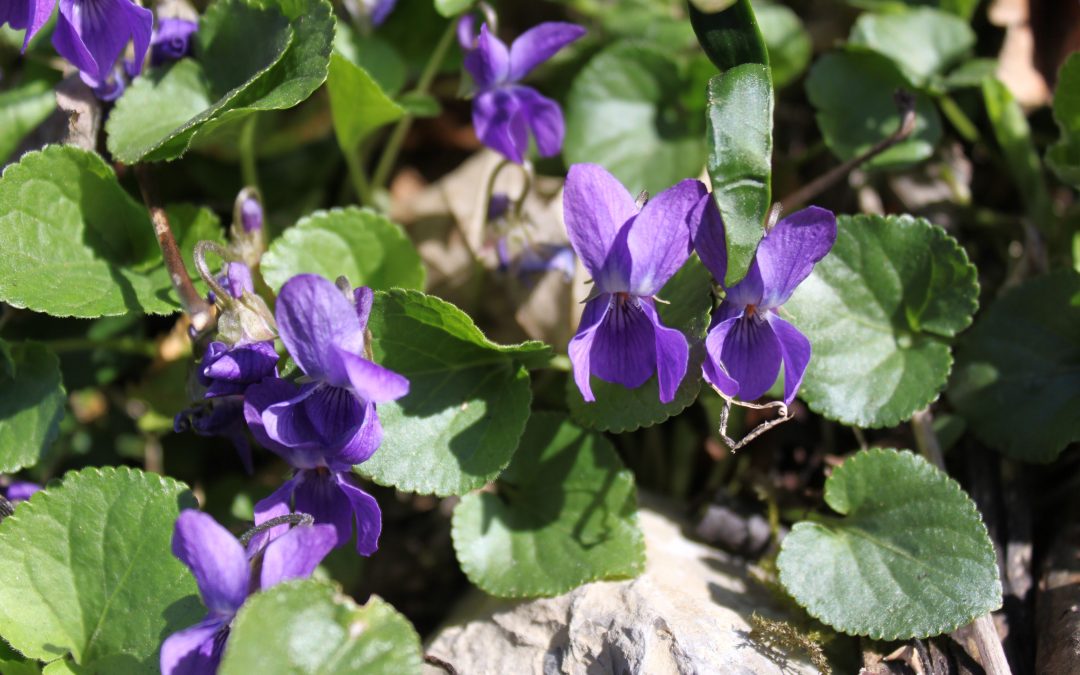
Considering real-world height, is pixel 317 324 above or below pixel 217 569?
above

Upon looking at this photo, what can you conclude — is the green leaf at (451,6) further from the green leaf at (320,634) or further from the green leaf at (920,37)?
the green leaf at (320,634)

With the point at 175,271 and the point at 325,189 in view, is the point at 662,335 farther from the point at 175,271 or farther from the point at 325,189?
the point at 325,189

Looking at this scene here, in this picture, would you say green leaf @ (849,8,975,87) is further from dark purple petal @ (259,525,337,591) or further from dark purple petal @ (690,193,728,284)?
dark purple petal @ (259,525,337,591)

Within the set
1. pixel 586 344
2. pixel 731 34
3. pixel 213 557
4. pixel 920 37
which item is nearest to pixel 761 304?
pixel 586 344

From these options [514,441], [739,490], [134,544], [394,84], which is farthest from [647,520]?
[394,84]

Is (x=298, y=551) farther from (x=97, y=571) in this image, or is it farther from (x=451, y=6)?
(x=451, y=6)

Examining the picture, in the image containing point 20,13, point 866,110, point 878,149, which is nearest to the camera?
point 20,13

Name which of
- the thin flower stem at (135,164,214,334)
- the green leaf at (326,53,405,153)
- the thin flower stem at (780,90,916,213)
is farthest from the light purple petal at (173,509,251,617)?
the thin flower stem at (780,90,916,213)
